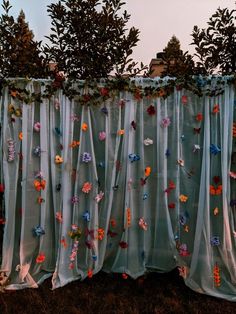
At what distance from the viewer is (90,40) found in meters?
3.37

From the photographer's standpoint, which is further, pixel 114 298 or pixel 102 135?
pixel 102 135

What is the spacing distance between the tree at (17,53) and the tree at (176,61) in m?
1.27

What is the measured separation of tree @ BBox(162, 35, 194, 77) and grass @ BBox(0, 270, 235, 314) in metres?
2.12

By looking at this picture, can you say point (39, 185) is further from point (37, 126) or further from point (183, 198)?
point (183, 198)

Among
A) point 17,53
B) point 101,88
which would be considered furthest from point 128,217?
point 17,53

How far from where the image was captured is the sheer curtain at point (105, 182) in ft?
10.6

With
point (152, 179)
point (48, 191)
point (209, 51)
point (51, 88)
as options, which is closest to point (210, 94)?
point (209, 51)

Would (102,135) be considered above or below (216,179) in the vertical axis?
above

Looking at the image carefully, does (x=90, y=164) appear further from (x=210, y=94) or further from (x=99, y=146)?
(x=210, y=94)

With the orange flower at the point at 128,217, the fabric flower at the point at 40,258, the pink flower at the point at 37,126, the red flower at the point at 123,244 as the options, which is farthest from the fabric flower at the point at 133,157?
the fabric flower at the point at 40,258

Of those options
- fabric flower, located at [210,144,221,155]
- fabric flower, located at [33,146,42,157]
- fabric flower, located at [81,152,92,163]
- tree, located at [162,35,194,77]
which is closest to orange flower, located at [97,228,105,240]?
fabric flower, located at [81,152,92,163]

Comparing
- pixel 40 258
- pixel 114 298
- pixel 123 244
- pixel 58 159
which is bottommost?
pixel 114 298

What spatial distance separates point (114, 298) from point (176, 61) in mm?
2394

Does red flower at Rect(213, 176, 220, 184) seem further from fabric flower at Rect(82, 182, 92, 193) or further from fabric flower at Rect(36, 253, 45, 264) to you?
fabric flower at Rect(36, 253, 45, 264)
